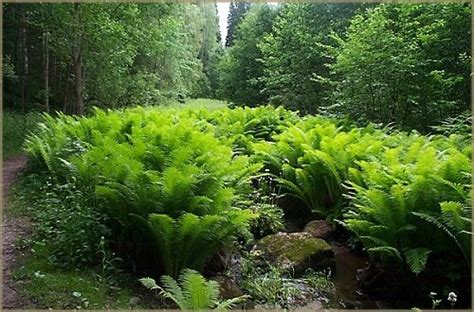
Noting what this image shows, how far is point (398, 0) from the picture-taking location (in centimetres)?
959

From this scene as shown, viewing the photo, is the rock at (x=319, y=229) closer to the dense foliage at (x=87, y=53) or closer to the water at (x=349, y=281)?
the water at (x=349, y=281)

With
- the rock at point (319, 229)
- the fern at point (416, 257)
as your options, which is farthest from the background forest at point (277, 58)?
the fern at point (416, 257)

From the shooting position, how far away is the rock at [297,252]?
4.61 metres

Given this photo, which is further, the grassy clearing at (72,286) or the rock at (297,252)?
the rock at (297,252)

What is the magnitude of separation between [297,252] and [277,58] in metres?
10.7

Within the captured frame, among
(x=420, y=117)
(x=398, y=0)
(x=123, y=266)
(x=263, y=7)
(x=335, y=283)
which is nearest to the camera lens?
(x=123, y=266)

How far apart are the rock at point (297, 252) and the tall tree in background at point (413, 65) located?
4.21 meters

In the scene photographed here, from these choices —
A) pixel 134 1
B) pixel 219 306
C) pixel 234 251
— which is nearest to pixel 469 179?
pixel 234 251

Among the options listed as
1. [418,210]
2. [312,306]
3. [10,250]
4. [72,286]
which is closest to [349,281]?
[312,306]

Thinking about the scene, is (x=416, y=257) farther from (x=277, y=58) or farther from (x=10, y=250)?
(x=277, y=58)

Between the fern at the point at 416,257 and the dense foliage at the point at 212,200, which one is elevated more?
the dense foliage at the point at 212,200

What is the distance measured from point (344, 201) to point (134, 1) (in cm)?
875

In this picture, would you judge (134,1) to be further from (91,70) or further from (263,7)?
(263,7)

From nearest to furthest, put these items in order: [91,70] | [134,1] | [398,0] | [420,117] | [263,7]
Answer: [420,117] < [398,0] < [134,1] < [91,70] < [263,7]
